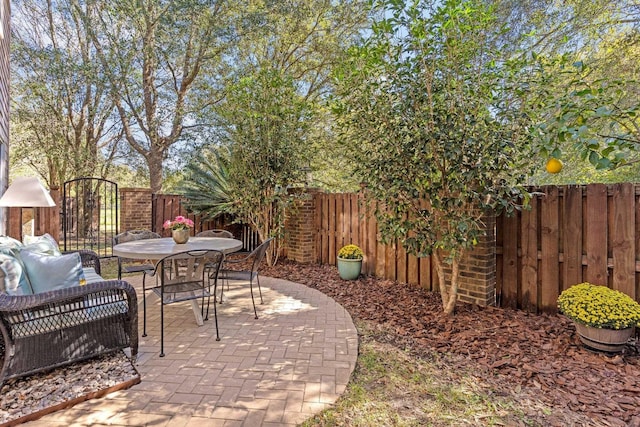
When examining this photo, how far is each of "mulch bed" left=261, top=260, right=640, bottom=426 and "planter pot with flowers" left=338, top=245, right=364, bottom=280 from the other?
73 centimetres

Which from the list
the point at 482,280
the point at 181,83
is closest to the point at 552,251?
the point at 482,280

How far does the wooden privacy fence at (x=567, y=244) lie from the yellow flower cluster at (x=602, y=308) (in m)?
0.36

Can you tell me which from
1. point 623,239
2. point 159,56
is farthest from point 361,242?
point 159,56

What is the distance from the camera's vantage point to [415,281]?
4668mm

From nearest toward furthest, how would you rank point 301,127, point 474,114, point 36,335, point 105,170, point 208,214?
point 36,335
point 474,114
point 301,127
point 208,214
point 105,170

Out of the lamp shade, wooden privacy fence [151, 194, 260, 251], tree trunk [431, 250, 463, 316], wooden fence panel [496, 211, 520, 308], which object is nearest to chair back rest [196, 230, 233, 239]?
the lamp shade

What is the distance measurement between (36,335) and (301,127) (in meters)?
4.68

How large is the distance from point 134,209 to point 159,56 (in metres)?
4.10

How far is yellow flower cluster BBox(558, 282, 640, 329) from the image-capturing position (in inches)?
99.7

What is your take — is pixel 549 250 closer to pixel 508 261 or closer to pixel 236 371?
pixel 508 261

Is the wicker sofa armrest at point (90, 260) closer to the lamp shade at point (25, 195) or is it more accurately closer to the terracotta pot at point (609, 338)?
the lamp shade at point (25, 195)

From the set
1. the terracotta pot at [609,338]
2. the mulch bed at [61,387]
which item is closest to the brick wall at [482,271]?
the terracotta pot at [609,338]

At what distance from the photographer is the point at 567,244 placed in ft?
10.7

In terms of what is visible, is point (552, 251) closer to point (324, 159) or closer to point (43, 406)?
point (43, 406)
